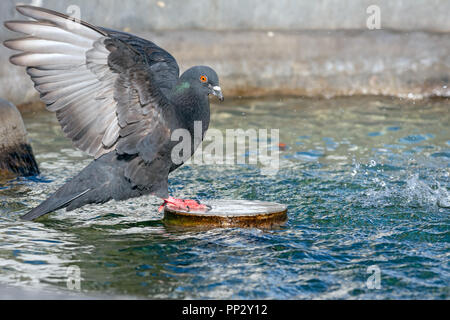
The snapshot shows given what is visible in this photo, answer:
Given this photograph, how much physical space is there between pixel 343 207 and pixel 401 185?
0.92 meters

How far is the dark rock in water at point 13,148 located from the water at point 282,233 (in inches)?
6.8

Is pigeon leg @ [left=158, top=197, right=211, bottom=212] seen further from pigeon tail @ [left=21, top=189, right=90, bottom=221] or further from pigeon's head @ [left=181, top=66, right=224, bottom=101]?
pigeon's head @ [left=181, top=66, right=224, bottom=101]

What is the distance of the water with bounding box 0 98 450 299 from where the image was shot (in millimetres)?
4191

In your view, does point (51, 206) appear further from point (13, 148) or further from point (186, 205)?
point (13, 148)

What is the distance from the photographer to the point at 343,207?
225 inches

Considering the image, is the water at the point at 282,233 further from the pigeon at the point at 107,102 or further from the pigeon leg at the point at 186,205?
the pigeon at the point at 107,102

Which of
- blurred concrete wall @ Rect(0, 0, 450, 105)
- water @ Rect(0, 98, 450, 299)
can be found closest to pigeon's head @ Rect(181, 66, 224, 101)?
water @ Rect(0, 98, 450, 299)

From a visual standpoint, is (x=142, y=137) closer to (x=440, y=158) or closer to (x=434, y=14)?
(x=440, y=158)

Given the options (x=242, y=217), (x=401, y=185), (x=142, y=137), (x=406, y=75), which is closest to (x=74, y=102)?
(x=142, y=137)

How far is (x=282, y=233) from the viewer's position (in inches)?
200

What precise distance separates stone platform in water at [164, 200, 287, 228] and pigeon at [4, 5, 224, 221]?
14 centimetres

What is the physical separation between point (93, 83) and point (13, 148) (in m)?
2.25

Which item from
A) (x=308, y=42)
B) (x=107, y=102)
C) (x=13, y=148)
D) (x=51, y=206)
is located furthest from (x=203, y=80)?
(x=308, y=42)

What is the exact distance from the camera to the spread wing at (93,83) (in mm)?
4574
